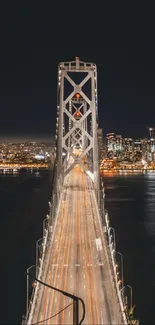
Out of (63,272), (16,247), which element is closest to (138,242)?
(16,247)

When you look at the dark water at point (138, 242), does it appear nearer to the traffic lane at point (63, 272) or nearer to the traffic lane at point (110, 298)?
the traffic lane at point (110, 298)

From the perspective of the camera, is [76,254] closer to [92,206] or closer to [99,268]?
[99,268]

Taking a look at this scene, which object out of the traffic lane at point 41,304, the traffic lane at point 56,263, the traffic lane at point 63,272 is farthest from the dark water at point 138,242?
the traffic lane at point 41,304

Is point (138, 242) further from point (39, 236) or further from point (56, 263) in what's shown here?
point (56, 263)

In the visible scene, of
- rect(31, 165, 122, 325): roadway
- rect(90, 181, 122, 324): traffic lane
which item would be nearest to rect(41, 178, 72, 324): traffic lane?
rect(31, 165, 122, 325): roadway

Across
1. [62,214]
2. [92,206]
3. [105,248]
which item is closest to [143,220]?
[92,206]

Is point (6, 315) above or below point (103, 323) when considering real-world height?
below
